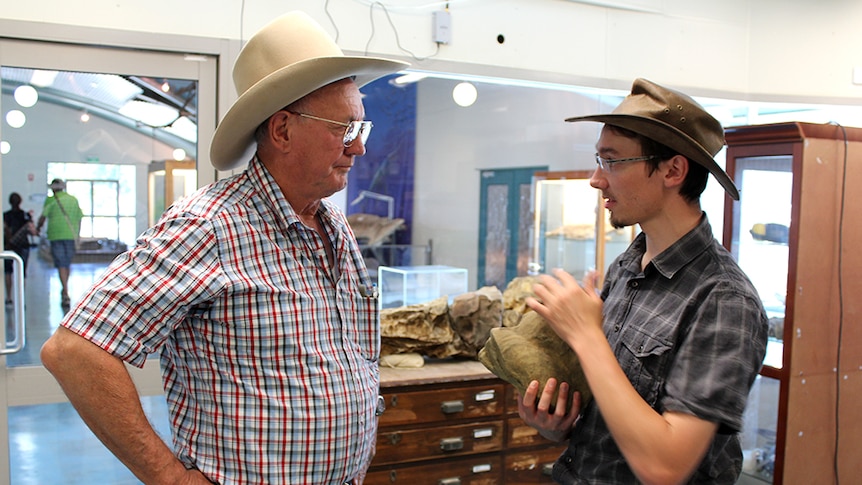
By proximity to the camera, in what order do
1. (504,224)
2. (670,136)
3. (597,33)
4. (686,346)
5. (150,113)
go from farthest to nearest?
1. (504,224)
2. (597,33)
3. (150,113)
4. (670,136)
5. (686,346)

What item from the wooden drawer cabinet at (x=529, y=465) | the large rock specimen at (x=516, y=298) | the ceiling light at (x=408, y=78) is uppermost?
the ceiling light at (x=408, y=78)

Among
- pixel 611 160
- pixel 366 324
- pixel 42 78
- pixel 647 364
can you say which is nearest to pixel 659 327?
pixel 647 364

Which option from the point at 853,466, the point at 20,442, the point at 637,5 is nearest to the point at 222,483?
the point at 20,442

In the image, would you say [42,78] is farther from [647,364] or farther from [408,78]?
[647,364]

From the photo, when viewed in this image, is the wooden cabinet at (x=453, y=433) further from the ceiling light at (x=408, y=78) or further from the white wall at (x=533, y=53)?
the ceiling light at (x=408, y=78)

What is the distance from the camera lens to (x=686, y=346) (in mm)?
1501

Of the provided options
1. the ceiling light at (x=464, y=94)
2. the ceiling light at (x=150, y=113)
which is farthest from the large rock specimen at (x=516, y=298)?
the ceiling light at (x=150, y=113)

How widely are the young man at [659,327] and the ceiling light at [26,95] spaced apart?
8.32 ft

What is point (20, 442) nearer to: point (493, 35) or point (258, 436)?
point (258, 436)

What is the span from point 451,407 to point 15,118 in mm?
2319

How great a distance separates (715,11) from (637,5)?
62 cm

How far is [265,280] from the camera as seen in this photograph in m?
1.68

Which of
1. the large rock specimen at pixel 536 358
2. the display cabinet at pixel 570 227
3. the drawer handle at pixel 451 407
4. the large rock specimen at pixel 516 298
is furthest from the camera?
the display cabinet at pixel 570 227

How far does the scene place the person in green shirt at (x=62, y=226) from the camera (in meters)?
3.25
